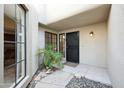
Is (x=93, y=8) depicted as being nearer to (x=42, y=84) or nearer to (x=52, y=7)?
(x=52, y=7)

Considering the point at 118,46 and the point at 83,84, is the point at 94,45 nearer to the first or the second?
the point at 83,84

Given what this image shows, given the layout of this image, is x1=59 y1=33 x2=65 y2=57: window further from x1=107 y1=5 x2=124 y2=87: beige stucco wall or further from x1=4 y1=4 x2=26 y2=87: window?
x1=107 y1=5 x2=124 y2=87: beige stucco wall

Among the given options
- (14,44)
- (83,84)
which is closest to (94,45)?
(83,84)

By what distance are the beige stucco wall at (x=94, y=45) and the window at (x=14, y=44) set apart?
327 cm

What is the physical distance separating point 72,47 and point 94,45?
1353mm

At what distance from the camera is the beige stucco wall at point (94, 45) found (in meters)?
4.39

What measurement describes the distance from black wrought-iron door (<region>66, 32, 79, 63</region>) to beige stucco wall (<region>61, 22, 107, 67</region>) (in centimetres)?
29

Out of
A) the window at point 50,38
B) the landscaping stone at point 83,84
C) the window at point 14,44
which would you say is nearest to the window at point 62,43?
the window at point 50,38

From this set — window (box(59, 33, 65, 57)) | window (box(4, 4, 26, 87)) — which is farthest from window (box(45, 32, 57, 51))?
window (box(4, 4, 26, 87))

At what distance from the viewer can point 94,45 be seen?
4.68 metres

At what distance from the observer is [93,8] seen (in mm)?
3023

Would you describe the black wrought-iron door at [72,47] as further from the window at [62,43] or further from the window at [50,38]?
the window at [50,38]

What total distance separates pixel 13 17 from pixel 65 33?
4.05 meters

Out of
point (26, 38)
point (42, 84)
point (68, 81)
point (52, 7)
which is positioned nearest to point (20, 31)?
point (26, 38)
